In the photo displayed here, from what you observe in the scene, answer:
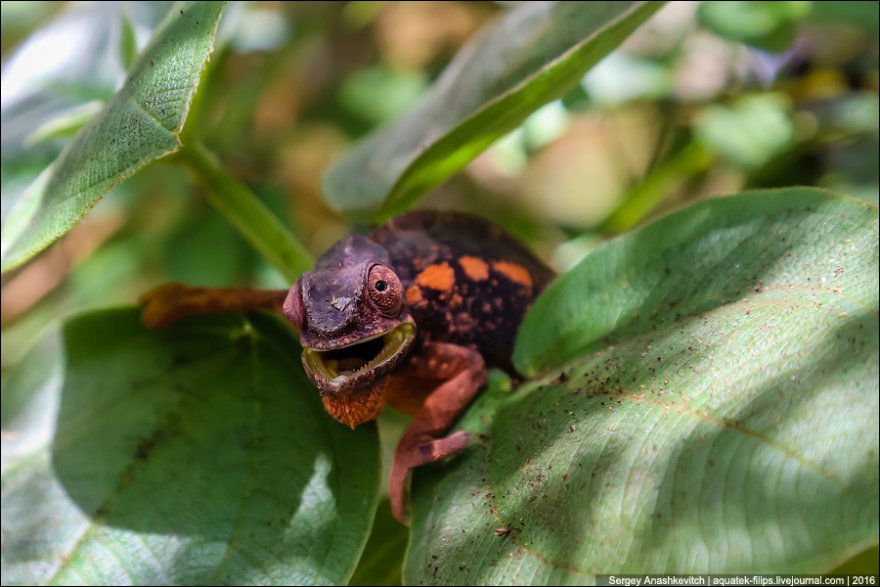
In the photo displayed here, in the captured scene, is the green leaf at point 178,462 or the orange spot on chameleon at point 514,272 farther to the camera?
the orange spot on chameleon at point 514,272

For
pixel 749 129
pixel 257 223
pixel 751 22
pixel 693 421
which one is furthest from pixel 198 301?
pixel 749 129

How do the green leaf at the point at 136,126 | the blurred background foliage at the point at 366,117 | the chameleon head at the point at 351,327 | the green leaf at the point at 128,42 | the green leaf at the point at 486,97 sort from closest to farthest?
the green leaf at the point at 136,126, the chameleon head at the point at 351,327, the green leaf at the point at 486,97, the green leaf at the point at 128,42, the blurred background foliage at the point at 366,117

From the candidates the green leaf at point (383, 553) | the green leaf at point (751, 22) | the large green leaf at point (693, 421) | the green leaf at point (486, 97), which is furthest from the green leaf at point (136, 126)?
the green leaf at point (751, 22)

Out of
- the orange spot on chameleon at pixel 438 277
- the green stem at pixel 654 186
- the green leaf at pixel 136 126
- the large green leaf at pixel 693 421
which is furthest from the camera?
the green stem at pixel 654 186

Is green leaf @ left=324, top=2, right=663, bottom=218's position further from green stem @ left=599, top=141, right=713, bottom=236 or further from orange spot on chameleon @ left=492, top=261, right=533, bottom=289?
green stem @ left=599, top=141, right=713, bottom=236

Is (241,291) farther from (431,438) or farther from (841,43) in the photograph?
(841,43)

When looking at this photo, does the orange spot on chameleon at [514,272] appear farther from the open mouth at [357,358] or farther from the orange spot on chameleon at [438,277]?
the open mouth at [357,358]

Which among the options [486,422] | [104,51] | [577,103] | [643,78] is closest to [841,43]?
[643,78]
